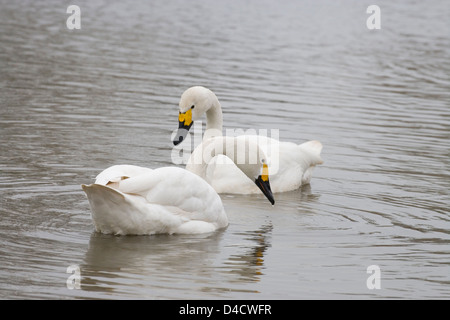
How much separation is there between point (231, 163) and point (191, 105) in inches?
36.9

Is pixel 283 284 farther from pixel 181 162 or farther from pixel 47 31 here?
pixel 47 31

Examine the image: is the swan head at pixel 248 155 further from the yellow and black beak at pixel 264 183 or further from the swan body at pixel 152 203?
the swan body at pixel 152 203

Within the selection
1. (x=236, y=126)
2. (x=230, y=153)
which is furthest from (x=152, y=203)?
(x=236, y=126)

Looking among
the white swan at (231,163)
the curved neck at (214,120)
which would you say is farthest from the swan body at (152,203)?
the curved neck at (214,120)

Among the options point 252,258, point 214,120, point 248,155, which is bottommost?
point 252,258

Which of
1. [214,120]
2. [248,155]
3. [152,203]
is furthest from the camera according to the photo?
[214,120]

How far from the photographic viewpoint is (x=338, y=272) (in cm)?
830

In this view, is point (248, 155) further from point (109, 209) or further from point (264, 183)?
point (109, 209)

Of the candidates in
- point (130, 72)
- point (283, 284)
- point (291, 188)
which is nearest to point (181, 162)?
point (291, 188)

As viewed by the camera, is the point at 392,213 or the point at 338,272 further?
the point at 392,213

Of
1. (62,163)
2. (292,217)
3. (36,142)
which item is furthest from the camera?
(36,142)

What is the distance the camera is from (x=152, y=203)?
908cm

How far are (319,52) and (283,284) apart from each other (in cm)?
1664

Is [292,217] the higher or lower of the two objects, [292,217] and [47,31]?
the lower
